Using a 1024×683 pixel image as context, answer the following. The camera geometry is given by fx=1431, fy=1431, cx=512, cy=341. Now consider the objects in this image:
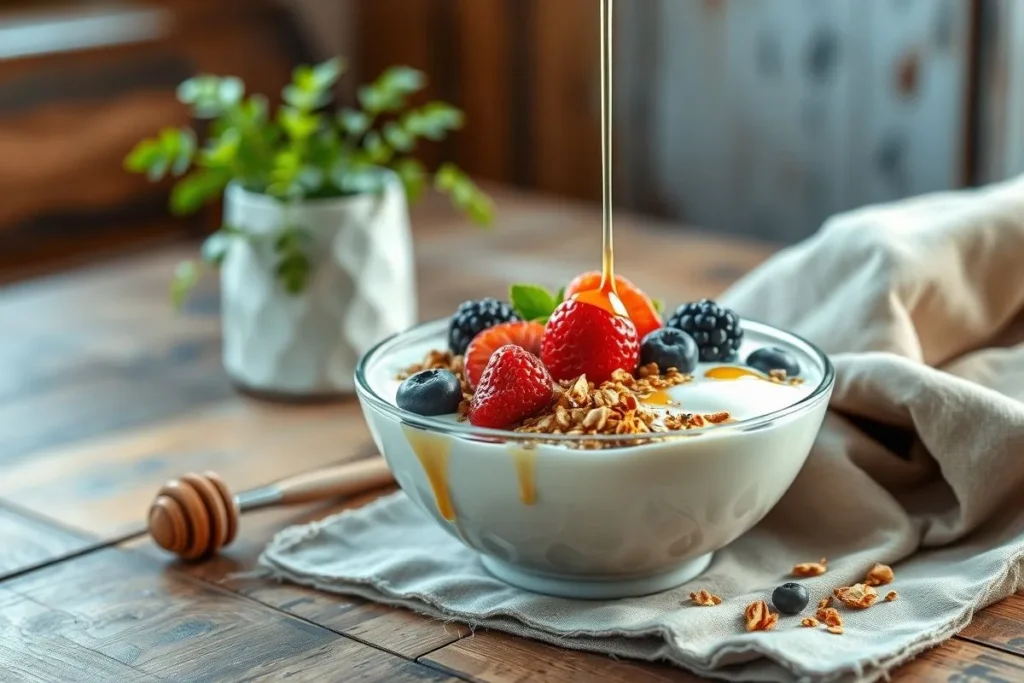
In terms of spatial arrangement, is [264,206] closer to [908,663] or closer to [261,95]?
[908,663]

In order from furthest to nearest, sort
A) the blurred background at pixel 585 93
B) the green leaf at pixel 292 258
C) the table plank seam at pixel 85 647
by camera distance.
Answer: the blurred background at pixel 585 93 < the green leaf at pixel 292 258 < the table plank seam at pixel 85 647

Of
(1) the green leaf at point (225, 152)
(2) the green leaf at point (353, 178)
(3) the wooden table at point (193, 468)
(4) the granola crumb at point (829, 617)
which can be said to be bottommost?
(3) the wooden table at point (193, 468)

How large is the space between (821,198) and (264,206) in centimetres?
160

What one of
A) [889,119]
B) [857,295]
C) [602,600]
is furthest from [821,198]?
[602,600]

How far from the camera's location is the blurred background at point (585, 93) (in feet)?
8.10

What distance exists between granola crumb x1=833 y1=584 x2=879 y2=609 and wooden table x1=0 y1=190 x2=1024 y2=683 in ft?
0.22

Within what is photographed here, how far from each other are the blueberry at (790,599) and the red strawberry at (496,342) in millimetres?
244

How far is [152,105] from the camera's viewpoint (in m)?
2.60

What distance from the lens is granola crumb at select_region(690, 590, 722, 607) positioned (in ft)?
3.22

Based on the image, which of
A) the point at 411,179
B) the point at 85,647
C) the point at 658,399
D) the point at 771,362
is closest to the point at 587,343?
the point at 658,399

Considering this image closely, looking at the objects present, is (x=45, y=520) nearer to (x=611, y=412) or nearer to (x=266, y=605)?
(x=266, y=605)

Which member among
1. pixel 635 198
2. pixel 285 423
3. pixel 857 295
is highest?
pixel 857 295

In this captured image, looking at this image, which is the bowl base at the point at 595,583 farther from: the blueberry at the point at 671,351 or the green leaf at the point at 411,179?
the green leaf at the point at 411,179

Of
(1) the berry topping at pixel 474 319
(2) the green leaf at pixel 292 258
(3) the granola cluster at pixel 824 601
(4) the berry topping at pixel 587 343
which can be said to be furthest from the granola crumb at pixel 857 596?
(2) the green leaf at pixel 292 258
